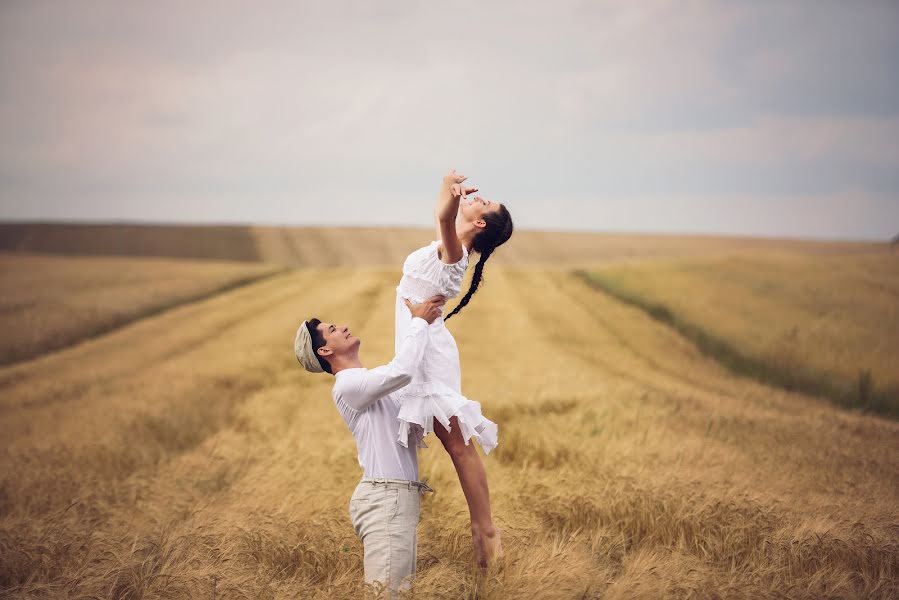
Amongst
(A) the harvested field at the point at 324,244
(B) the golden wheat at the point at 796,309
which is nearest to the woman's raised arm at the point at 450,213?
(B) the golden wheat at the point at 796,309

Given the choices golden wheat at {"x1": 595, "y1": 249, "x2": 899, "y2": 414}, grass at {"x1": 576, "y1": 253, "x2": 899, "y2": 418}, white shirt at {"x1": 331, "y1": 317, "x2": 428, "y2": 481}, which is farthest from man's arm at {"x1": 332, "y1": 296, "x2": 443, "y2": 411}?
golden wheat at {"x1": 595, "y1": 249, "x2": 899, "y2": 414}

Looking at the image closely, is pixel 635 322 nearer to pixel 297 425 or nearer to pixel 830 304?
pixel 830 304

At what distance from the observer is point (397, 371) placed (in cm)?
377

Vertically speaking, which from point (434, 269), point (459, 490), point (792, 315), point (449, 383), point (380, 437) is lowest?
point (459, 490)

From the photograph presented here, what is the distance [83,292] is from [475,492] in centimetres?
2422

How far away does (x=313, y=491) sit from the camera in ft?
20.0

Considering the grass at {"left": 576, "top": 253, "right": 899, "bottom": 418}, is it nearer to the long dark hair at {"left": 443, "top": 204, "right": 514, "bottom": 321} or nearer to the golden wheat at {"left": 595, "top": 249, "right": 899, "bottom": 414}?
the golden wheat at {"left": 595, "top": 249, "right": 899, "bottom": 414}

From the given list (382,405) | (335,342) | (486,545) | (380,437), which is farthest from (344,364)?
(486,545)

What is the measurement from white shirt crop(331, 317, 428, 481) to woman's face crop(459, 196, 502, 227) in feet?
2.76

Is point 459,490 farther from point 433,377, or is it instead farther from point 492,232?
point 492,232

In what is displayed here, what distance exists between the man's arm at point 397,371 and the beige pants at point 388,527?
501 mm

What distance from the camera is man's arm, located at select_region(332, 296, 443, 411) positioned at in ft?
12.4

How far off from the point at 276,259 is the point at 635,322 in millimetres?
34937

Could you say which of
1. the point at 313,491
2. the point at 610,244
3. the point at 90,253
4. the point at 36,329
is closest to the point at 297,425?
the point at 313,491
